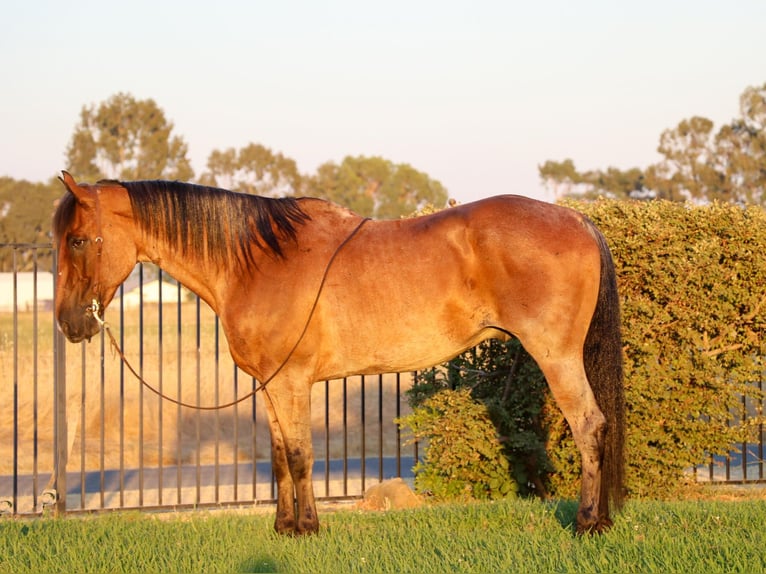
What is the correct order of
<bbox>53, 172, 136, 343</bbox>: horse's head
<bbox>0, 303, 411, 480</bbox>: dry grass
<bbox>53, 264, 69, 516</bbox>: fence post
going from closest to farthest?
1. <bbox>53, 172, 136, 343</bbox>: horse's head
2. <bbox>53, 264, 69, 516</bbox>: fence post
3. <bbox>0, 303, 411, 480</bbox>: dry grass

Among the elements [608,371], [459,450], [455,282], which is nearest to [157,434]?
[459,450]

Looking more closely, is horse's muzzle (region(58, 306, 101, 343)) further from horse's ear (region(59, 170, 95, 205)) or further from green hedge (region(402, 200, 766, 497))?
green hedge (region(402, 200, 766, 497))

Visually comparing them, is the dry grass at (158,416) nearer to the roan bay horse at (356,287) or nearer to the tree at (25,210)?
the roan bay horse at (356,287)

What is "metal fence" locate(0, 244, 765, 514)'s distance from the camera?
24.9 feet

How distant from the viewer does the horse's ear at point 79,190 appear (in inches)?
209

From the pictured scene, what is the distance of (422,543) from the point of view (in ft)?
17.1

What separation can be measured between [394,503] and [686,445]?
2418mm

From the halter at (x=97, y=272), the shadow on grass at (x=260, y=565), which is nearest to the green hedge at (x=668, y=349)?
the shadow on grass at (x=260, y=565)

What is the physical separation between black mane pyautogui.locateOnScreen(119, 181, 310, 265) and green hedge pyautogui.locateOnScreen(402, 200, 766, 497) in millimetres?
2543

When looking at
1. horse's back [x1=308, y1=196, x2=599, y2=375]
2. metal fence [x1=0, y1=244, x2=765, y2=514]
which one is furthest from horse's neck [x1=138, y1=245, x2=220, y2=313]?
metal fence [x1=0, y1=244, x2=765, y2=514]

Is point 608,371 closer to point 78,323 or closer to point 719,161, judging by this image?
point 78,323

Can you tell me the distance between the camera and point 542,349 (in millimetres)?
5238

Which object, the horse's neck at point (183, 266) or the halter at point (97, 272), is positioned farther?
the horse's neck at point (183, 266)

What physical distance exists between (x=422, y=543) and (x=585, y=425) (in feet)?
3.75
